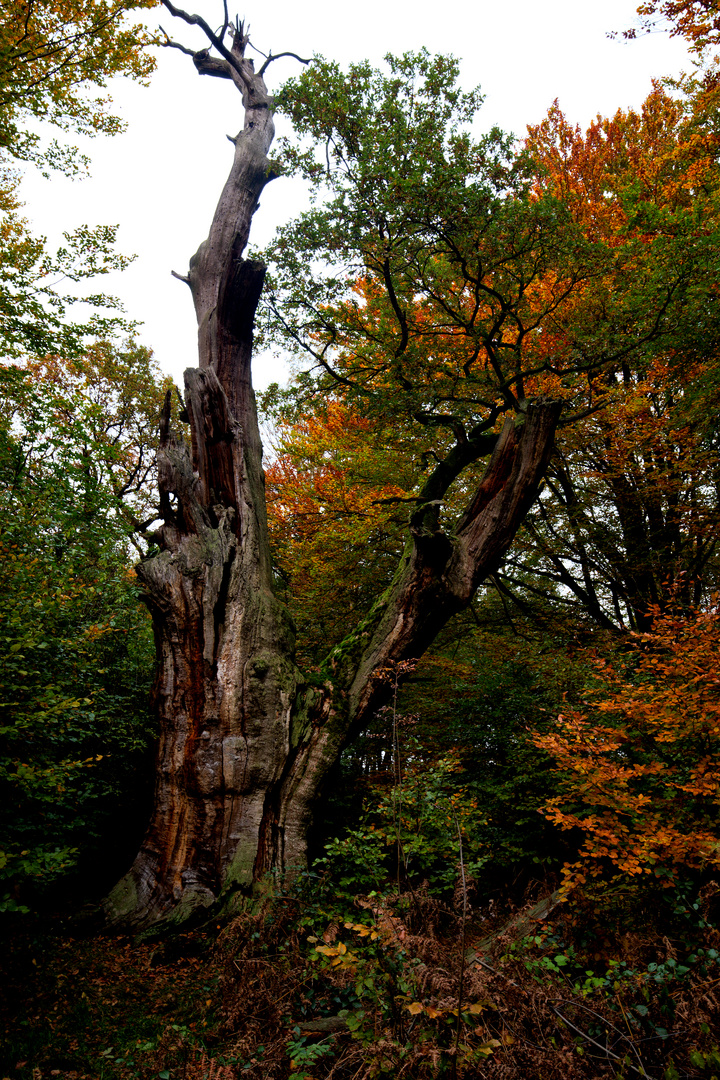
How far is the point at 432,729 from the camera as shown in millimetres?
7883

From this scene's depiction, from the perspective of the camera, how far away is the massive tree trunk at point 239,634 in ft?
16.0

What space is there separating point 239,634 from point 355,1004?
3138mm

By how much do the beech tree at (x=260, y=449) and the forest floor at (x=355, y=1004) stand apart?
28.6 inches

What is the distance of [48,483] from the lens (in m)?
4.91

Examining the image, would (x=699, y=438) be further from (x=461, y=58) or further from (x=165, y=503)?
(x=165, y=503)

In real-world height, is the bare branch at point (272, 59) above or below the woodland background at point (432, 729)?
above

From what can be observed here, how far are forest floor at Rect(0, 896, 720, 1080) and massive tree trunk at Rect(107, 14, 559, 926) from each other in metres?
0.68

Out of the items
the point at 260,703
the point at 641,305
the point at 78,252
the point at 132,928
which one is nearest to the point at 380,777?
the point at 260,703

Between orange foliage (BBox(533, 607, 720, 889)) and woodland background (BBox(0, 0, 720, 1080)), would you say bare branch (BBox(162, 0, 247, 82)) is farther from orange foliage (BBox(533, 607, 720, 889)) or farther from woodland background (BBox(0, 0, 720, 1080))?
orange foliage (BBox(533, 607, 720, 889))

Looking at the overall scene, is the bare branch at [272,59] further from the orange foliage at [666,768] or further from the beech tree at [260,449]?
the orange foliage at [666,768]

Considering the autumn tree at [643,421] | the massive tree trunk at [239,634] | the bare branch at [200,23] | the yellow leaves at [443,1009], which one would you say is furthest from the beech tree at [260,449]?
the yellow leaves at [443,1009]

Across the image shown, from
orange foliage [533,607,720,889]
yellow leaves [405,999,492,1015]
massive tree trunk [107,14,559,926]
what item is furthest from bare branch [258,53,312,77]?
yellow leaves [405,999,492,1015]

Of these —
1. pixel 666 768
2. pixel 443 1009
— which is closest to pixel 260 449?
pixel 666 768

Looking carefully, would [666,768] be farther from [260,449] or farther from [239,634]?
[260,449]
